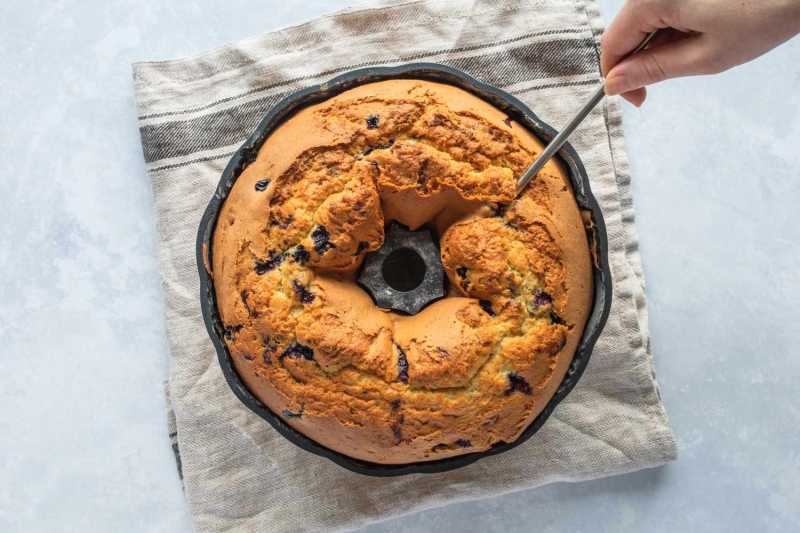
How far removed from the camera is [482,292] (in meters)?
1.61

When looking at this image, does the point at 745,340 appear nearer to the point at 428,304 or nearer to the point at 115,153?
the point at 428,304

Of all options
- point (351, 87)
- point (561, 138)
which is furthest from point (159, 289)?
point (561, 138)

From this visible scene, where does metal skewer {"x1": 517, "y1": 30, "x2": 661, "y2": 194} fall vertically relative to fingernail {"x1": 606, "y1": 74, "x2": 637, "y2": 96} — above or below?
below

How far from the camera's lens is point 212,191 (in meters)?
2.19

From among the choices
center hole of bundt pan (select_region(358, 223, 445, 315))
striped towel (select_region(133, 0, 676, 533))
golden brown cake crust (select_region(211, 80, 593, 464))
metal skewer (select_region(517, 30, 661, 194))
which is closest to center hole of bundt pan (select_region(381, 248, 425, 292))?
center hole of bundt pan (select_region(358, 223, 445, 315))

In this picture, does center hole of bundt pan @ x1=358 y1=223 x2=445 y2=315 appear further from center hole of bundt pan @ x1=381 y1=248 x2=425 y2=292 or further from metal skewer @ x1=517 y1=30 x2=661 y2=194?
metal skewer @ x1=517 y1=30 x2=661 y2=194

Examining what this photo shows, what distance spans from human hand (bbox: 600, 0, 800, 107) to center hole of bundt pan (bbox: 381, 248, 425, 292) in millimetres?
669

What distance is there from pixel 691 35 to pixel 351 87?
0.78 meters

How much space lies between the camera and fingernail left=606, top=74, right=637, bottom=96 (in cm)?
152

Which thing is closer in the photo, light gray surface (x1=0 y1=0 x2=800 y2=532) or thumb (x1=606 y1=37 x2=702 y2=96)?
thumb (x1=606 y1=37 x2=702 y2=96)

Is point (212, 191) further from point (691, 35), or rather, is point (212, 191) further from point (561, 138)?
point (691, 35)

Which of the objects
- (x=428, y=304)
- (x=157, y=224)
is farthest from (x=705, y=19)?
(x=157, y=224)

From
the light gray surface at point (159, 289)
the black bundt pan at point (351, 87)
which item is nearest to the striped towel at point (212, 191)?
the light gray surface at point (159, 289)

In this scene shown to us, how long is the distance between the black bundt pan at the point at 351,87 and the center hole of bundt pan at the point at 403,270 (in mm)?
452
